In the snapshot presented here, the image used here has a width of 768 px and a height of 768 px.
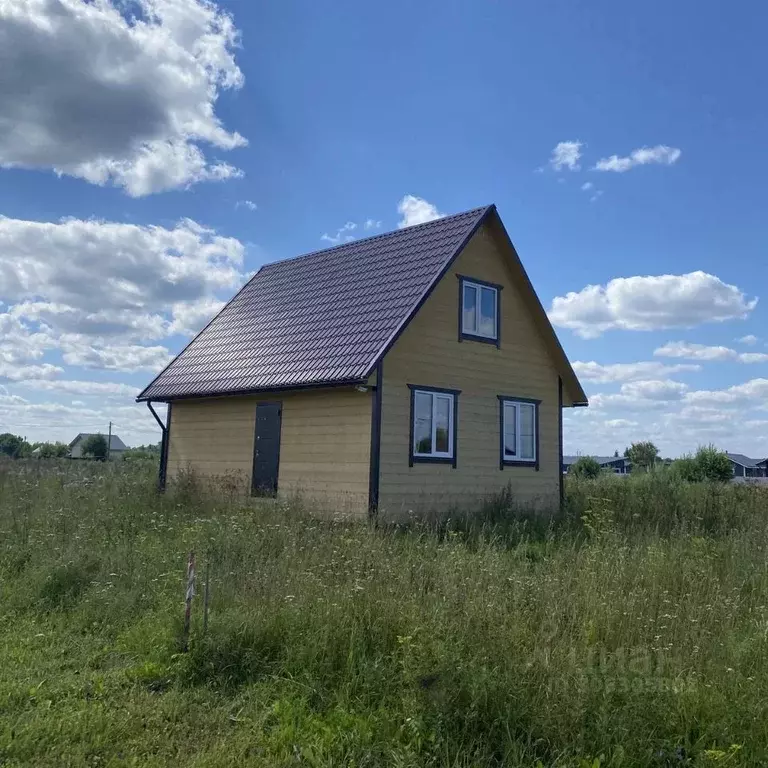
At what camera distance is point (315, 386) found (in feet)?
46.3

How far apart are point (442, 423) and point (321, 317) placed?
382cm

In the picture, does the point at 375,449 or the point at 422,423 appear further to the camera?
the point at 422,423

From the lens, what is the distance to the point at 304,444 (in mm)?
14953

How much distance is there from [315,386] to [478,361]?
419cm

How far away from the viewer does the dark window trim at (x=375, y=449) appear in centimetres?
1351

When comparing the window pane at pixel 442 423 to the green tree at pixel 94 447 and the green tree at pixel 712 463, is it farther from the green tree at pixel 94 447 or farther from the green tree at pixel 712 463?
the green tree at pixel 94 447

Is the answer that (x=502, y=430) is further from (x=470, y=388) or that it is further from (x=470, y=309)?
(x=470, y=309)

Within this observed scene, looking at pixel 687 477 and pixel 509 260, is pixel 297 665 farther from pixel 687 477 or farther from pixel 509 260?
pixel 687 477

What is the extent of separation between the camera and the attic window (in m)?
16.2

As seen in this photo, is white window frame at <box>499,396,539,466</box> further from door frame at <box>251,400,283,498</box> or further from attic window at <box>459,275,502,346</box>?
door frame at <box>251,400,283,498</box>

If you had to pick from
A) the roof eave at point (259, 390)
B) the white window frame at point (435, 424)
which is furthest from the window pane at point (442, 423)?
the roof eave at point (259, 390)

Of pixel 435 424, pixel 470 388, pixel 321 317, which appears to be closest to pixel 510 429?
pixel 470 388

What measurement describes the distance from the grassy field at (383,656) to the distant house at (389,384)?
4.90 metres

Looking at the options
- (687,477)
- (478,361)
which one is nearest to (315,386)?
(478,361)
